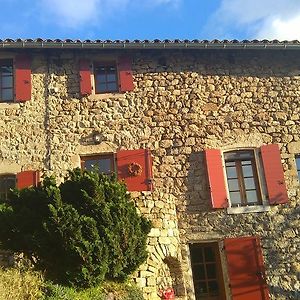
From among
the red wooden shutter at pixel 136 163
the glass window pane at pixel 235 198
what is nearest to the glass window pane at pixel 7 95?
the red wooden shutter at pixel 136 163

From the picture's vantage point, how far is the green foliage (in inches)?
275

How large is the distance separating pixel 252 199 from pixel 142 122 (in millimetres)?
3090

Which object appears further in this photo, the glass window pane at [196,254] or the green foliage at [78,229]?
the glass window pane at [196,254]

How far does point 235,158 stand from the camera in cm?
1051

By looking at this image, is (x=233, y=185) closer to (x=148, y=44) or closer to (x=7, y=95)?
(x=148, y=44)

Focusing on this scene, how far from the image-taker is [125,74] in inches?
437

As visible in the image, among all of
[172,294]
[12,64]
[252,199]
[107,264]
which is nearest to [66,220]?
[107,264]

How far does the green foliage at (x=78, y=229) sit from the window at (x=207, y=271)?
2171 millimetres

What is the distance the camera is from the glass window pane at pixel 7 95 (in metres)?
11.0

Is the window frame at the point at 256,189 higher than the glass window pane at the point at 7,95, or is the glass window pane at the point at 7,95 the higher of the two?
the glass window pane at the point at 7,95

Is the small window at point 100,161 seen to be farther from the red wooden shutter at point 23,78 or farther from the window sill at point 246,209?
the window sill at point 246,209

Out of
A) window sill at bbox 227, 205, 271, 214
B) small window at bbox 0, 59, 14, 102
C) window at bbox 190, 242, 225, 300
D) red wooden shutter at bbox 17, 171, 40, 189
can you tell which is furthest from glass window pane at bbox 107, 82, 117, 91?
window at bbox 190, 242, 225, 300

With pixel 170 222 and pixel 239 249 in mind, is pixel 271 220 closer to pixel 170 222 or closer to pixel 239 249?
pixel 239 249

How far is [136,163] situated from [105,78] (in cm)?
248
